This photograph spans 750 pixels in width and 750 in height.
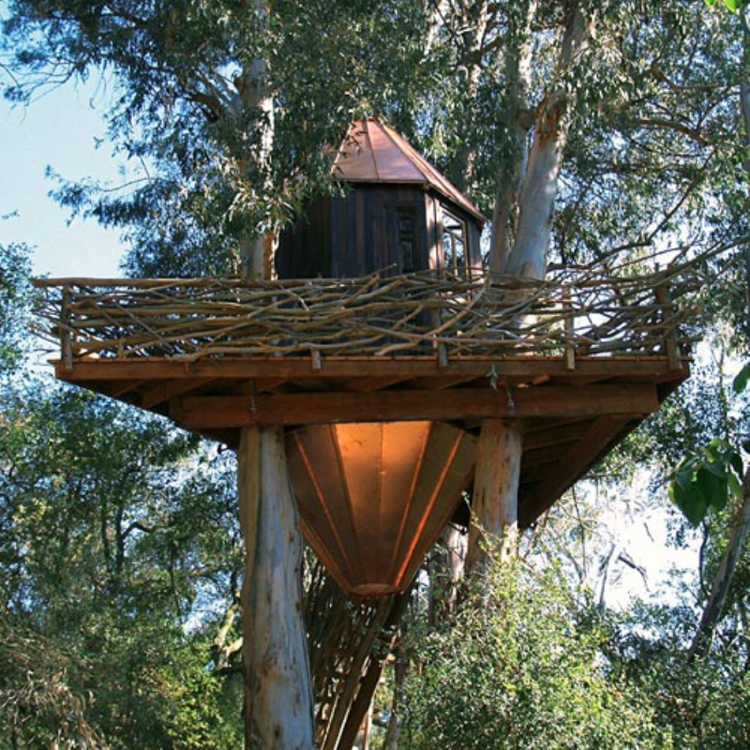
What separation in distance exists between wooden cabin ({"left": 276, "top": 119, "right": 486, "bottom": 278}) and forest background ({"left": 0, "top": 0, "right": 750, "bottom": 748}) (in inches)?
18.3

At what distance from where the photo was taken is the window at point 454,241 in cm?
1366

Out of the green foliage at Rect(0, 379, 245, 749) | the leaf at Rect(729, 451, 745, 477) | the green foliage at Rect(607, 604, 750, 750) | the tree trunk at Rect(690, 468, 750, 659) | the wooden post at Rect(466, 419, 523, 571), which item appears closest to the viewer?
the leaf at Rect(729, 451, 745, 477)

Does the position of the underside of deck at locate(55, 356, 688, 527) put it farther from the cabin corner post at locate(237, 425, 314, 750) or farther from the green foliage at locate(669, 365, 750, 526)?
the green foliage at locate(669, 365, 750, 526)

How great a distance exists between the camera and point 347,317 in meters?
11.0

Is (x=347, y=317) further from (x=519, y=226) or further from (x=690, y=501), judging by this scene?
(x=690, y=501)

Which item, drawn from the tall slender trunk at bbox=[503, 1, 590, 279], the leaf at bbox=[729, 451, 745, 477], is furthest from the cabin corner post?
the leaf at bbox=[729, 451, 745, 477]

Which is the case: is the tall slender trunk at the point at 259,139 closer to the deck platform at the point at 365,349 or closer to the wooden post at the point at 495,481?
the deck platform at the point at 365,349

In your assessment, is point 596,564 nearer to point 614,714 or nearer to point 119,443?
→ point 119,443

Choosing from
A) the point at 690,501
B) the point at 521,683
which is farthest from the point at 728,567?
the point at 690,501

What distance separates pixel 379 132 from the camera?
48.8 ft

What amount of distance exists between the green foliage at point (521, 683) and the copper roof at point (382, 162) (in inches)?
200

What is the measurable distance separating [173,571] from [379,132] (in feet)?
26.6

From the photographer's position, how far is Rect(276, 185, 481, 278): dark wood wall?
42.3ft

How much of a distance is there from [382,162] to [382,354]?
374 centimetres
